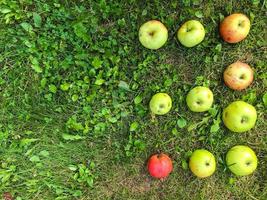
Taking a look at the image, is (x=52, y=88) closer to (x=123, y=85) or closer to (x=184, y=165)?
(x=123, y=85)

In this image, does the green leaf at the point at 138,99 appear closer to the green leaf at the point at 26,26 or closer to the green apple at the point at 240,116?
the green apple at the point at 240,116

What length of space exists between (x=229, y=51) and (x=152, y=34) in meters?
0.73

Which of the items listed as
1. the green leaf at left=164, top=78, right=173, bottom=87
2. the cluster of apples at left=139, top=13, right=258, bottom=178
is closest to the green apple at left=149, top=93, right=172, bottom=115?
the cluster of apples at left=139, top=13, right=258, bottom=178

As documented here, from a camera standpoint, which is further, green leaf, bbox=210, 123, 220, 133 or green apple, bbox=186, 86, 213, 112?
green leaf, bbox=210, 123, 220, 133

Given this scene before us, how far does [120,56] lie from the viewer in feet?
13.1

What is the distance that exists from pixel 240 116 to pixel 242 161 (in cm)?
39

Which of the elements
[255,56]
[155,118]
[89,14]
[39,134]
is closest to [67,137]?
[39,134]

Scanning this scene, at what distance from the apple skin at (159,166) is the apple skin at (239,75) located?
86 cm

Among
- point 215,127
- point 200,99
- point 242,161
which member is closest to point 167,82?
point 200,99

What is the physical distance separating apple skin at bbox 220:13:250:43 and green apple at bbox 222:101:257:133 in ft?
1.86

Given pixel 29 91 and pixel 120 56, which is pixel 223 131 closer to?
pixel 120 56

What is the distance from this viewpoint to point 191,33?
3783 mm

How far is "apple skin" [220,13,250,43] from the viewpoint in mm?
3787

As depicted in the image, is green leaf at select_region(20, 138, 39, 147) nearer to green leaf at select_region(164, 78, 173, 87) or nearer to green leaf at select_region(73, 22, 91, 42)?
green leaf at select_region(73, 22, 91, 42)
